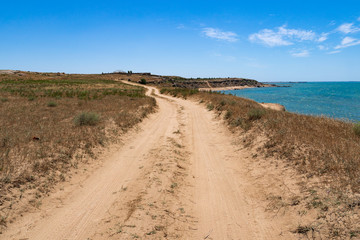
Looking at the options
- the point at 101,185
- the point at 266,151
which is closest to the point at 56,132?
the point at 101,185

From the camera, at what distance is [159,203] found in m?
5.23

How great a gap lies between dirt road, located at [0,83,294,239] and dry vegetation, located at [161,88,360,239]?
0.79 metres

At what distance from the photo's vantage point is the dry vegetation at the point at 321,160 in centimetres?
398

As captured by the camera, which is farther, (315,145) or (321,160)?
(315,145)

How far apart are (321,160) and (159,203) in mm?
4972

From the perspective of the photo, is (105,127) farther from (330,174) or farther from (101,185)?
(330,174)

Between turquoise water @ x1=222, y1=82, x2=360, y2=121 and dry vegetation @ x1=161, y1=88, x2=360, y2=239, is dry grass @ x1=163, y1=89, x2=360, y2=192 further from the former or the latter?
turquoise water @ x1=222, y1=82, x2=360, y2=121

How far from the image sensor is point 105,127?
11.7m

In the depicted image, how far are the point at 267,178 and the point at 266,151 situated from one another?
198cm

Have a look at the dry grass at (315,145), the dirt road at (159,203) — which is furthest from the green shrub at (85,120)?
the dry grass at (315,145)

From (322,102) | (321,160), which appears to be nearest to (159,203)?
(321,160)

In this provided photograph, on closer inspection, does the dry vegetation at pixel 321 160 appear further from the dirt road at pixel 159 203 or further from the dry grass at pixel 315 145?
the dirt road at pixel 159 203

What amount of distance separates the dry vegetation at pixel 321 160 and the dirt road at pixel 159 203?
791 mm

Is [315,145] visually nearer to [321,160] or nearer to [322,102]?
[321,160]
